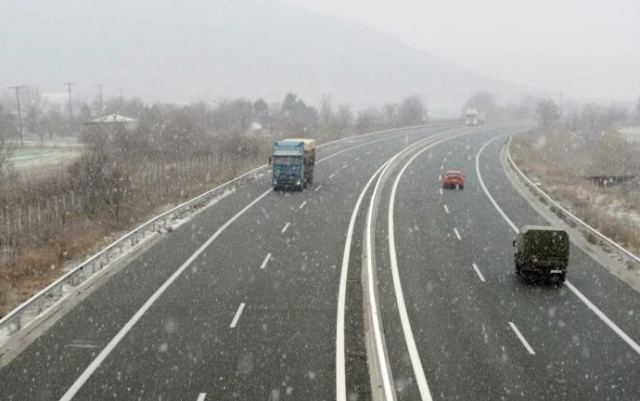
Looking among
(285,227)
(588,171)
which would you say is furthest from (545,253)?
(588,171)

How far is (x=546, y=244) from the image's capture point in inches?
811

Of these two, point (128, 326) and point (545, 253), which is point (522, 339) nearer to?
point (545, 253)

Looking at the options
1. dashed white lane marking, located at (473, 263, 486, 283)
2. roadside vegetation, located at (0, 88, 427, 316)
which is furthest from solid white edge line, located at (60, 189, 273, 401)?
dashed white lane marking, located at (473, 263, 486, 283)

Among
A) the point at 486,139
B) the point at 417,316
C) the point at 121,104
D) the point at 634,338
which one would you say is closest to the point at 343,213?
the point at 417,316

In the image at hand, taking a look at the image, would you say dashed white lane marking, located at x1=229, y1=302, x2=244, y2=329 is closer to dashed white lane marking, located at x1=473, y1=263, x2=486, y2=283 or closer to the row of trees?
dashed white lane marking, located at x1=473, y1=263, x2=486, y2=283

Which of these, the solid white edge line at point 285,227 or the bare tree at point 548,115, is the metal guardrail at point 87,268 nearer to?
the solid white edge line at point 285,227

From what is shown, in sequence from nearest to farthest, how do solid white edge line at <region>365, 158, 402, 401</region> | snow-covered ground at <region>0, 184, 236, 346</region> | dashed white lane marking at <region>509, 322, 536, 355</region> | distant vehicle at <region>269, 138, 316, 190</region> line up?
1. solid white edge line at <region>365, 158, 402, 401</region>
2. dashed white lane marking at <region>509, 322, 536, 355</region>
3. snow-covered ground at <region>0, 184, 236, 346</region>
4. distant vehicle at <region>269, 138, 316, 190</region>

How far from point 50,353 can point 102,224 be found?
15718mm

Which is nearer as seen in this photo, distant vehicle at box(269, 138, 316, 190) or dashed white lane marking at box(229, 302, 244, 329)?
dashed white lane marking at box(229, 302, 244, 329)

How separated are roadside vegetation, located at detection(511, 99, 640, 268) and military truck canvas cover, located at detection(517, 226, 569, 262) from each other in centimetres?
723

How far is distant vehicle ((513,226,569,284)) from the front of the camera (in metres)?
20.5

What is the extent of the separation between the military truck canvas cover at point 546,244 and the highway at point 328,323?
3.70ft

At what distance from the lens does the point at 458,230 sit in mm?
29297

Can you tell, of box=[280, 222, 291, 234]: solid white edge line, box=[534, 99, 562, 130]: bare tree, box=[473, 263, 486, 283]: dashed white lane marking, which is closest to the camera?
box=[473, 263, 486, 283]: dashed white lane marking
